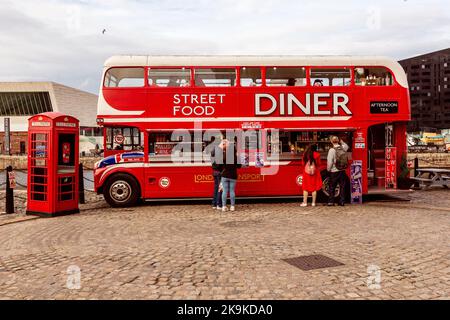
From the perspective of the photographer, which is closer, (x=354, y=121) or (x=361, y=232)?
(x=361, y=232)

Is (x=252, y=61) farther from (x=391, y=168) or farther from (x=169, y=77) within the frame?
(x=391, y=168)

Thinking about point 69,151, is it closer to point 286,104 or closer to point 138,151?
point 138,151

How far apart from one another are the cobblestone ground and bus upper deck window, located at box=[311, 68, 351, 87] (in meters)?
3.90

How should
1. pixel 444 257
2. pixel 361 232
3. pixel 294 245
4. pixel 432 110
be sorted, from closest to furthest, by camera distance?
pixel 444 257
pixel 294 245
pixel 361 232
pixel 432 110

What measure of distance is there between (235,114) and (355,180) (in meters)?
3.87

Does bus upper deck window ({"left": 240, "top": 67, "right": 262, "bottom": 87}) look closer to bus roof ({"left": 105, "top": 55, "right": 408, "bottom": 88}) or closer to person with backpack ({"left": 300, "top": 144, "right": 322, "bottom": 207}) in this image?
bus roof ({"left": 105, "top": 55, "right": 408, "bottom": 88})

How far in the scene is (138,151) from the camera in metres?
12.1

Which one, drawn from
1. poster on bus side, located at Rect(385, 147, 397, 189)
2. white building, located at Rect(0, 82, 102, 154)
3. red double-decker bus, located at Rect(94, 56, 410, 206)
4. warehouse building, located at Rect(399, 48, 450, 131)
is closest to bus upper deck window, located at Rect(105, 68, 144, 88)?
red double-decker bus, located at Rect(94, 56, 410, 206)

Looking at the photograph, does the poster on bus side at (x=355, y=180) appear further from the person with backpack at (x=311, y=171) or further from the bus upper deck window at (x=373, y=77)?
the bus upper deck window at (x=373, y=77)

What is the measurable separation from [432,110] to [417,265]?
125119 mm

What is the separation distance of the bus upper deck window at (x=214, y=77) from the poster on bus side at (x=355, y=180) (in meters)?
4.14

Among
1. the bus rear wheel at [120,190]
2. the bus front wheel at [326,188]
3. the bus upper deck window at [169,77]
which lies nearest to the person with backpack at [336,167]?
the bus front wheel at [326,188]

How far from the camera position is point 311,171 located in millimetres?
11234
